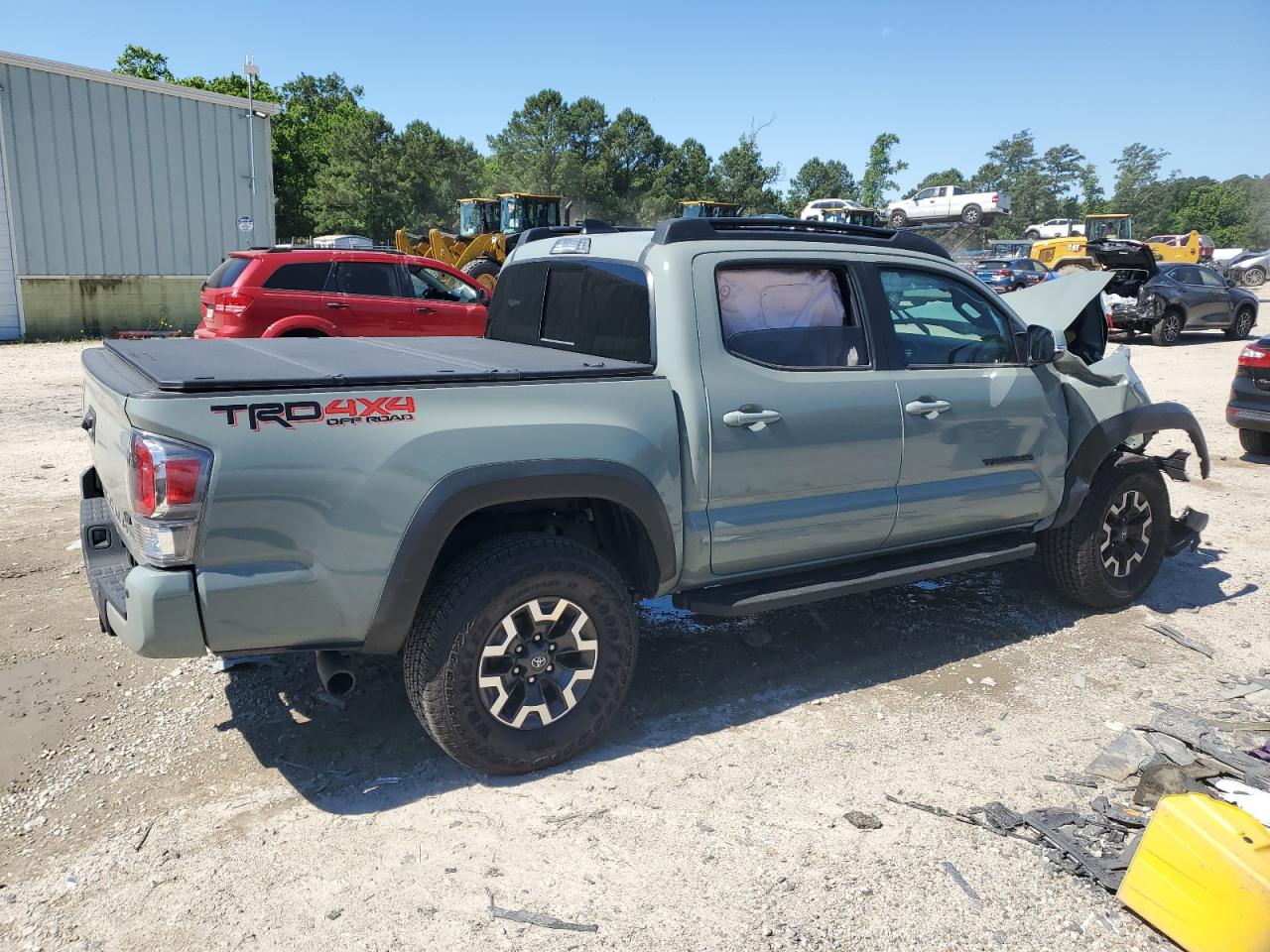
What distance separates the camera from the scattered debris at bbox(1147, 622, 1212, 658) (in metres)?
4.82

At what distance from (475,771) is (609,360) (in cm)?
169

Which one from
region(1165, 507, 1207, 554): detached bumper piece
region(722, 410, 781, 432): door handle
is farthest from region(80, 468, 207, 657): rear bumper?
region(1165, 507, 1207, 554): detached bumper piece

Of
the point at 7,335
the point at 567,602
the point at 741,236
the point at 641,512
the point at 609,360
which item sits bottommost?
the point at 7,335

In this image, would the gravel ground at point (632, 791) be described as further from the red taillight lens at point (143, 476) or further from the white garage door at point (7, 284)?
the white garage door at point (7, 284)

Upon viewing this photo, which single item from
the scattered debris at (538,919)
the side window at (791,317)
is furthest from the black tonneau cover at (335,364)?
the scattered debris at (538,919)

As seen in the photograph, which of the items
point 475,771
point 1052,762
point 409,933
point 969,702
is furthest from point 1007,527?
point 409,933

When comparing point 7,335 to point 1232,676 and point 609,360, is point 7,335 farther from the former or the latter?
point 1232,676

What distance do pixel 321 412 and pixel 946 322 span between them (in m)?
3.18

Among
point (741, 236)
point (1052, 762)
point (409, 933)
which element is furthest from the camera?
point (741, 236)

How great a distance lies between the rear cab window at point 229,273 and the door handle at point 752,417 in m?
9.39

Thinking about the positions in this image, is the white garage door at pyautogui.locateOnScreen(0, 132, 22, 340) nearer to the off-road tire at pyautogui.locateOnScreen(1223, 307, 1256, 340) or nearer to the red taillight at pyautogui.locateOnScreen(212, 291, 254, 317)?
the red taillight at pyautogui.locateOnScreen(212, 291, 254, 317)

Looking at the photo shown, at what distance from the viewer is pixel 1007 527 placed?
4.78 m

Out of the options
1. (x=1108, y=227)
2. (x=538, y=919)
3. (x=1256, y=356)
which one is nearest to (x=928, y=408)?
(x=538, y=919)

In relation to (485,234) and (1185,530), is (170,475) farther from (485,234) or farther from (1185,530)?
(485,234)
